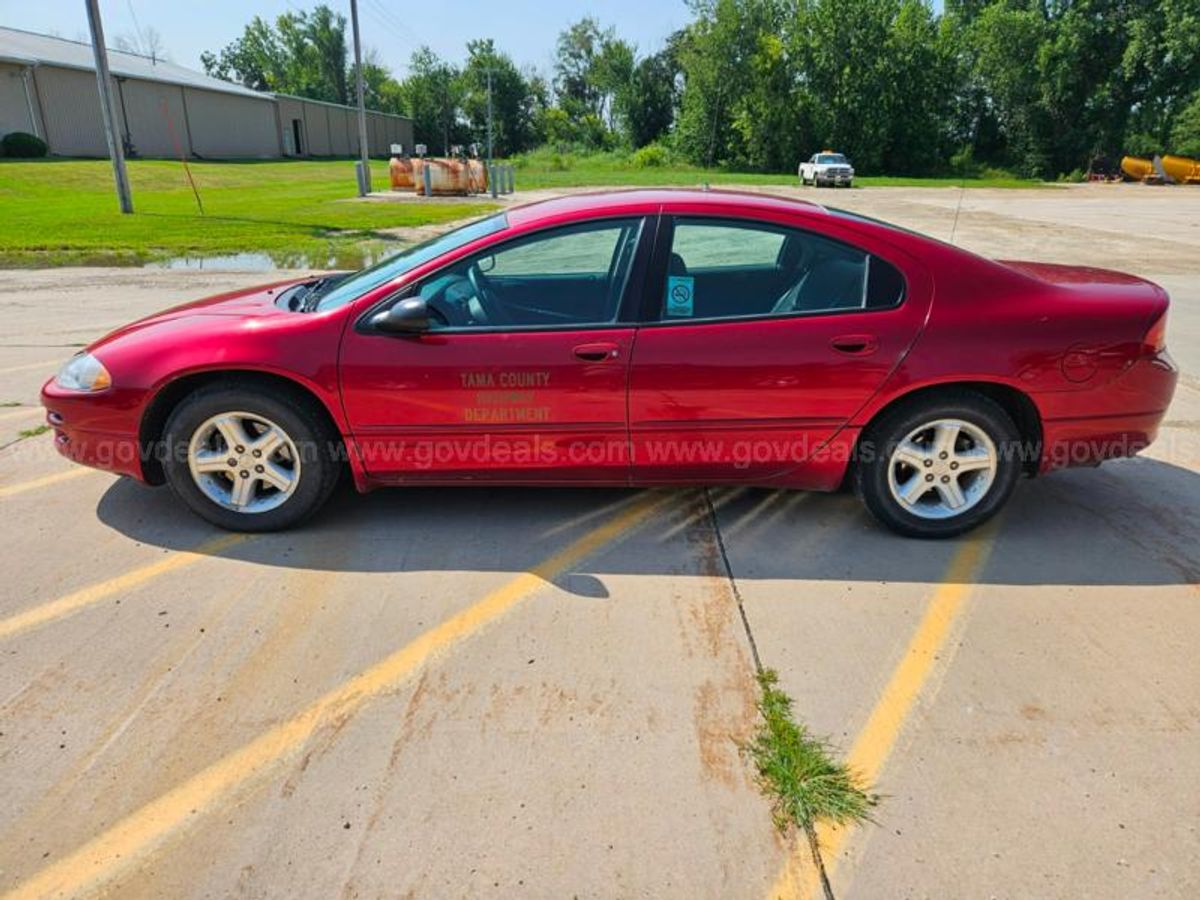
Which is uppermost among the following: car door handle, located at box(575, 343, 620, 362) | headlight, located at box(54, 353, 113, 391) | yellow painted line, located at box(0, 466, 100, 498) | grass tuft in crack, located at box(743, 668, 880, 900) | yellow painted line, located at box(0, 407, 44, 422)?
car door handle, located at box(575, 343, 620, 362)

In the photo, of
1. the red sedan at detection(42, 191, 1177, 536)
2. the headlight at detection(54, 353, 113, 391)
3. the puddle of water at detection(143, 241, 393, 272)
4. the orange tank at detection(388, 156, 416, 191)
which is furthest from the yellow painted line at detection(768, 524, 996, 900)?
the orange tank at detection(388, 156, 416, 191)

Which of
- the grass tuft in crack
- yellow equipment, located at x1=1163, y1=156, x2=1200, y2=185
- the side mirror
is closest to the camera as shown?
the grass tuft in crack

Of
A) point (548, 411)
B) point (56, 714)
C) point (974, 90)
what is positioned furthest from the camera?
point (974, 90)

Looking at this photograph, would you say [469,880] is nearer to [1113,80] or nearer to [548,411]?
[548,411]

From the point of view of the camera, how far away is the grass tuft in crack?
7.15 ft

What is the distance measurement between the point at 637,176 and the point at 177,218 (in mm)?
32120

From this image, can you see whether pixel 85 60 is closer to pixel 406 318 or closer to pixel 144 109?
pixel 144 109

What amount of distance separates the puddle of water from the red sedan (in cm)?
882

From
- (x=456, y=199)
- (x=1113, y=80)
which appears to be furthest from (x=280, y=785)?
(x=1113, y=80)

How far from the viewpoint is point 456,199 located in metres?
26.6

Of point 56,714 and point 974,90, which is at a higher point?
point 974,90

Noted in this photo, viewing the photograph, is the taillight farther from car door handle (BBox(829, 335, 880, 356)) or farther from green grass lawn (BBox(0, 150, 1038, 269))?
green grass lawn (BBox(0, 150, 1038, 269))

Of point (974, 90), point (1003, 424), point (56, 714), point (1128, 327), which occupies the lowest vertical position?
point (56, 714)

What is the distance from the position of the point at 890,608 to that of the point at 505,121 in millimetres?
81928
